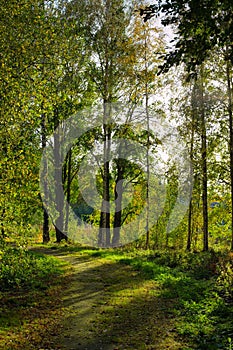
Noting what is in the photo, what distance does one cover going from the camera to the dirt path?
741 centimetres

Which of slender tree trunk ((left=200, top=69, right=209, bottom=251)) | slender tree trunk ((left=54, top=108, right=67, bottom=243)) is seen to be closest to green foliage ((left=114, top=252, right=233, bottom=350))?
slender tree trunk ((left=200, top=69, right=209, bottom=251))

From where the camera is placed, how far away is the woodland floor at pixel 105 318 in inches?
289

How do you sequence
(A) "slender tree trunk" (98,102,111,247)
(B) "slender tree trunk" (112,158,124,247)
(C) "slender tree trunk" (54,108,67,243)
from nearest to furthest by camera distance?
(A) "slender tree trunk" (98,102,111,247)
(C) "slender tree trunk" (54,108,67,243)
(B) "slender tree trunk" (112,158,124,247)

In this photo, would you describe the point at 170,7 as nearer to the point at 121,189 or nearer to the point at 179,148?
the point at 179,148

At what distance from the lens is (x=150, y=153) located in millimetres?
27281

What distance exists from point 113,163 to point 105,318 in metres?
22.6

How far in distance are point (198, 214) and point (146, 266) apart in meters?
16.0

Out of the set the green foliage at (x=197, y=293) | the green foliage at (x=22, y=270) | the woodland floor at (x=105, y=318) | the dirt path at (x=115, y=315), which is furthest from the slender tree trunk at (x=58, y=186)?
the woodland floor at (x=105, y=318)

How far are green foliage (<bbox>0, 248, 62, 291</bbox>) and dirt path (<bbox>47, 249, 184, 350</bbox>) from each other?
39.0 inches

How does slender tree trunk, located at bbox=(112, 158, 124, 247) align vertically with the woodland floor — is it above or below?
above

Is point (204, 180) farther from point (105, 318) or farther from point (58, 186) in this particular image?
point (105, 318)

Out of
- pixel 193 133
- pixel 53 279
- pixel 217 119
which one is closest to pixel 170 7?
pixel 53 279

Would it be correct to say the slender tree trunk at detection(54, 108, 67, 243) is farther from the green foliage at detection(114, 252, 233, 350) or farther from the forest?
the green foliage at detection(114, 252, 233, 350)

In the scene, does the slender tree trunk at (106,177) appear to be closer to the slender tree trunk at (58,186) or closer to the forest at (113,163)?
the forest at (113,163)
